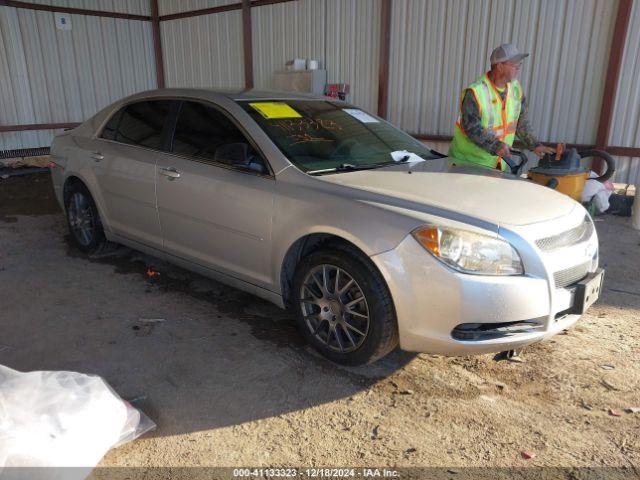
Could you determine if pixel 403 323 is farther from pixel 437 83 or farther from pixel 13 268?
pixel 437 83

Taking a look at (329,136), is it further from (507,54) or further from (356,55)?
(356,55)

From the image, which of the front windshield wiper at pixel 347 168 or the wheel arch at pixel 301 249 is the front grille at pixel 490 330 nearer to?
the wheel arch at pixel 301 249

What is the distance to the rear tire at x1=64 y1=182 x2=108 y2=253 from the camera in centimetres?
473

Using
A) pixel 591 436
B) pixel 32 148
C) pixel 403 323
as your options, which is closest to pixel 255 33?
pixel 32 148

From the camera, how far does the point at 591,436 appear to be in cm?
245

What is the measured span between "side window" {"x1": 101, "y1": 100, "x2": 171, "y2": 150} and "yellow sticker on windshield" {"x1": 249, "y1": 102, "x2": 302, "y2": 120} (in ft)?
2.76

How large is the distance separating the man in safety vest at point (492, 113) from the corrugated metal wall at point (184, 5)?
23.7ft


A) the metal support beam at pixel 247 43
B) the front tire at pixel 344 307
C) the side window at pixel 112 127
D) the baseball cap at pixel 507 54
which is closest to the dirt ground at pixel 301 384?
the front tire at pixel 344 307

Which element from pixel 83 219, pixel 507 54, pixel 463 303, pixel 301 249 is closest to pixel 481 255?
pixel 463 303

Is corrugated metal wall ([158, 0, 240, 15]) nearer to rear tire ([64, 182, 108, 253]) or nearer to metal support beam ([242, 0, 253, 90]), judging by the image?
metal support beam ([242, 0, 253, 90])

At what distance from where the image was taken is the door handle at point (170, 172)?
12.1 feet

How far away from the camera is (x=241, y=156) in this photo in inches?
127

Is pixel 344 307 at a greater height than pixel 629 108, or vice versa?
pixel 629 108

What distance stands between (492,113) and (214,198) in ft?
8.04
